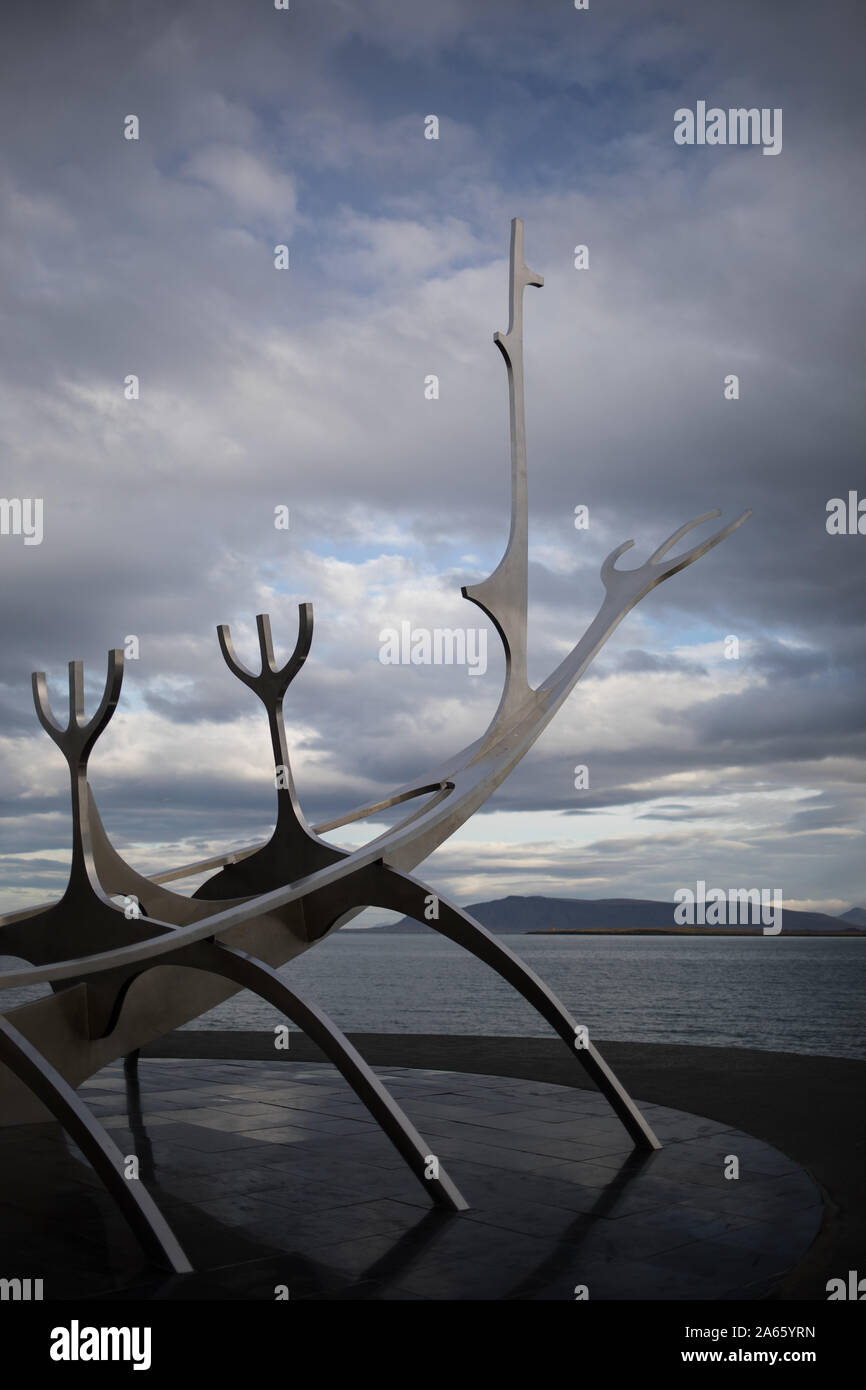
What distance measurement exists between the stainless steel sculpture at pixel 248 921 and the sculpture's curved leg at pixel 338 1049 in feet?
0.05

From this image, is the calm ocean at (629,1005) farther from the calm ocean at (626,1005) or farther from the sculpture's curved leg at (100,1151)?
the sculpture's curved leg at (100,1151)

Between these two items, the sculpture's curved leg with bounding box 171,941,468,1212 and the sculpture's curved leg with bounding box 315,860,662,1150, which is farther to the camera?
the sculpture's curved leg with bounding box 315,860,662,1150

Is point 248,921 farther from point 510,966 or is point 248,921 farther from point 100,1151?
point 100,1151

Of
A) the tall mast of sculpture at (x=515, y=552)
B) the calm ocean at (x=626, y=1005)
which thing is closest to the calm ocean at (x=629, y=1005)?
the calm ocean at (x=626, y=1005)

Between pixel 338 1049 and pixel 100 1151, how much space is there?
2242mm

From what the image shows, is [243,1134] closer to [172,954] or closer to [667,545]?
[172,954]

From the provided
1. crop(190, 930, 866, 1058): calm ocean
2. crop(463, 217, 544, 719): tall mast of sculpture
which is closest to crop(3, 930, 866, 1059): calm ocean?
crop(190, 930, 866, 1058): calm ocean

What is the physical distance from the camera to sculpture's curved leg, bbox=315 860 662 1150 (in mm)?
10539

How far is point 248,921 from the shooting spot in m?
11.5

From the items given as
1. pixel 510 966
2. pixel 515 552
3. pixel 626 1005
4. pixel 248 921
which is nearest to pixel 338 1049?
pixel 510 966

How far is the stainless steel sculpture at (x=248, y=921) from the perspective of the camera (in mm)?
8906

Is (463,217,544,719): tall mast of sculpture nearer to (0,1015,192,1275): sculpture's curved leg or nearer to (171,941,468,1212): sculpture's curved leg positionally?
(171,941,468,1212): sculpture's curved leg

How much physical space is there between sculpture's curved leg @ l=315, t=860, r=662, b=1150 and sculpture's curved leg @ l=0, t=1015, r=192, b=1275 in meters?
3.63

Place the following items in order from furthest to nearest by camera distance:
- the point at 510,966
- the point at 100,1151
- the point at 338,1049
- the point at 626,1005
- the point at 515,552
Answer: the point at 626,1005 < the point at 515,552 < the point at 510,966 < the point at 338,1049 < the point at 100,1151
